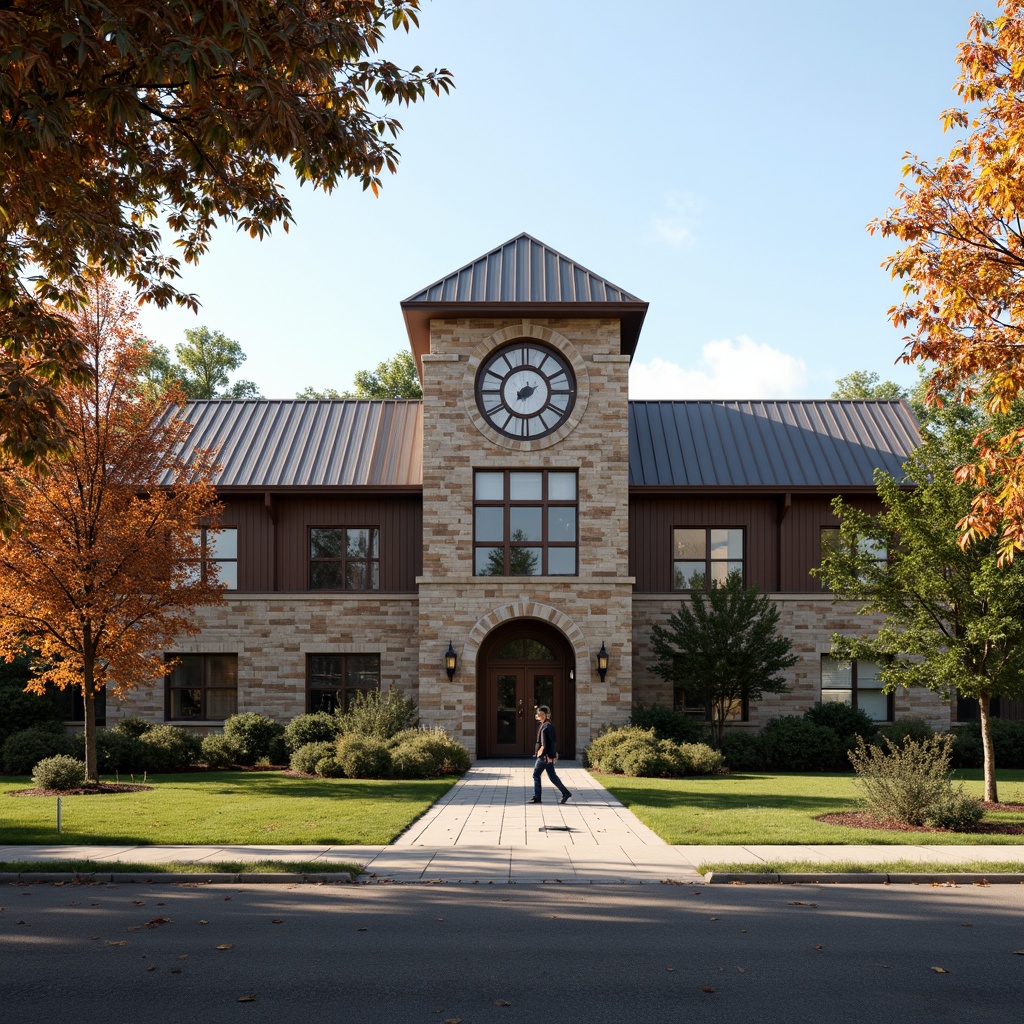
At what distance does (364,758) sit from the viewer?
70.5ft

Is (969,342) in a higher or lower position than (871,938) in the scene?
higher

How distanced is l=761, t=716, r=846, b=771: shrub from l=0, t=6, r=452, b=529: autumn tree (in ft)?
Answer: 61.3

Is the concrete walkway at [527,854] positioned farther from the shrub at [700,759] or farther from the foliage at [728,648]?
the foliage at [728,648]

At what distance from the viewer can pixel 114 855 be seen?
1252 cm

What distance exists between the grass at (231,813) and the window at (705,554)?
1013 centimetres

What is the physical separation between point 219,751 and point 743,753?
491 inches

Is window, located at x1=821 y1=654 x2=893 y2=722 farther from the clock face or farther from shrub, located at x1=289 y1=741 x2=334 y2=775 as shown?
shrub, located at x1=289 y1=741 x2=334 y2=775

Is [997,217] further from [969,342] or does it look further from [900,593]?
[900,593]

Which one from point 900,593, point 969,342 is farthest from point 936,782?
point 969,342

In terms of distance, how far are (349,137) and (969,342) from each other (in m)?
7.08

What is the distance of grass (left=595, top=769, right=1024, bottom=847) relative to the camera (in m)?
13.7

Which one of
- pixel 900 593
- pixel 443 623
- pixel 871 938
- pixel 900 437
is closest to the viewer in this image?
pixel 871 938

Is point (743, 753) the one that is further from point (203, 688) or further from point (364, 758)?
point (203, 688)

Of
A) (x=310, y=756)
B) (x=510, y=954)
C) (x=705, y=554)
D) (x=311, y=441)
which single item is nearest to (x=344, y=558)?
(x=311, y=441)
